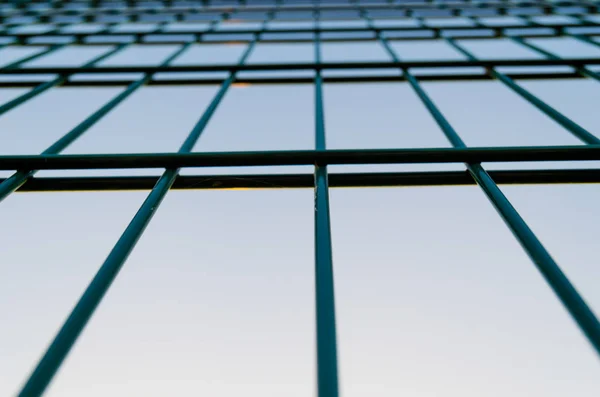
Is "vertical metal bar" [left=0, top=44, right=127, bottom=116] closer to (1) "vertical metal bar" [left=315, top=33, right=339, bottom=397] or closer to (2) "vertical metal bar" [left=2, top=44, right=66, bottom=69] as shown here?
(2) "vertical metal bar" [left=2, top=44, right=66, bottom=69]

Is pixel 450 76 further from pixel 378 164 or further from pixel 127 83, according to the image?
pixel 127 83

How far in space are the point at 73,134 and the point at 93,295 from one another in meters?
2.47

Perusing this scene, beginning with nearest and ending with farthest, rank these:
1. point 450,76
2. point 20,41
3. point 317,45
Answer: point 450,76, point 317,45, point 20,41

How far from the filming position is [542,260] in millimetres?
2307

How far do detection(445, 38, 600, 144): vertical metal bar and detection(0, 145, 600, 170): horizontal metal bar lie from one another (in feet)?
1.02

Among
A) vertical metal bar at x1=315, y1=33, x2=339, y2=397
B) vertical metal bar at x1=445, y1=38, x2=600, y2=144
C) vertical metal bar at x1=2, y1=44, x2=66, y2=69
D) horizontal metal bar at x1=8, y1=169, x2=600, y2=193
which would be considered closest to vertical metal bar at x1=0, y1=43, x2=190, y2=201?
horizontal metal bar at x1=8, y1=169, x2=600, y2=193

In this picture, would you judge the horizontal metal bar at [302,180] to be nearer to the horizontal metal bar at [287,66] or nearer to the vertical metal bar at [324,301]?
the vertical metal bar at [324,301]

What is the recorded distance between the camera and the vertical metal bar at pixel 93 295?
177 cm

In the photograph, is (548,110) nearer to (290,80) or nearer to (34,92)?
(290,80)

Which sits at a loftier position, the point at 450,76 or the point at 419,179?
the point at 450,76

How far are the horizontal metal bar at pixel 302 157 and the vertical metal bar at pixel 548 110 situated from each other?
31 centimetres

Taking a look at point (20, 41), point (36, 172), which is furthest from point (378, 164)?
point (20, 41)

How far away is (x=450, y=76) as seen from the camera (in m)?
5.82

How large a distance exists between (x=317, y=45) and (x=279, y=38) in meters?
1.13
